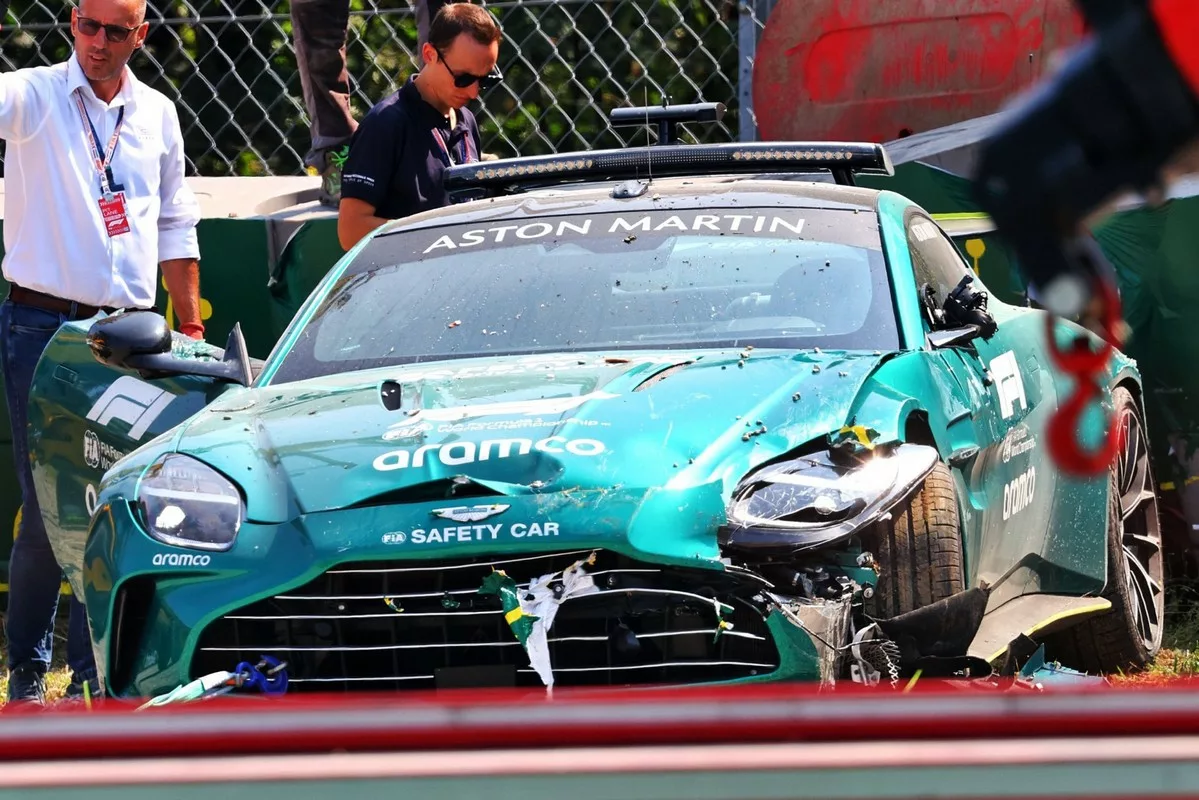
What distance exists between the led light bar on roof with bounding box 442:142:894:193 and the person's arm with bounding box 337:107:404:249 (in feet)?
2.77

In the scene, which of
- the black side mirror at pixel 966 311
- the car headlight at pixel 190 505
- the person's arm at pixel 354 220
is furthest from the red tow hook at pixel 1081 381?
the person's arm at pixel 354 220

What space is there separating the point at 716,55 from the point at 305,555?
833 cm

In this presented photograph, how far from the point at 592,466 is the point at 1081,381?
2.15 metres

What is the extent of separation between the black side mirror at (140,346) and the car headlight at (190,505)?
577mm

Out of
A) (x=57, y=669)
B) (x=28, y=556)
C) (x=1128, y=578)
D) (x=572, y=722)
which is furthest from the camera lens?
(x=57, y=669)

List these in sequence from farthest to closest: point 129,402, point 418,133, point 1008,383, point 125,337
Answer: point 418,133 → point 1008,383 → point 129,402 → point 125,337

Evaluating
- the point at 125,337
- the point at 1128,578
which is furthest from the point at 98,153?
the point at 1128,578

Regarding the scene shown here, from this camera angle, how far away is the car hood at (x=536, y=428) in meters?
3.45

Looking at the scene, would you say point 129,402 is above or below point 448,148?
below

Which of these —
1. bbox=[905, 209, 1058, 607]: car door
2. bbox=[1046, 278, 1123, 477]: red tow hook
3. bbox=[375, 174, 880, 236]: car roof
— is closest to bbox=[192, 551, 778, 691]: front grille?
bbox=[905, 209, 1058, 607]: car door

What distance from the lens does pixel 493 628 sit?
11.2ft

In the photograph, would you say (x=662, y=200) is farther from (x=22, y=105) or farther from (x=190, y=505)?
(x=22, y=105)

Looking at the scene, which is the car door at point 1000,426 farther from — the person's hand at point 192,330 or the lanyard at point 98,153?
the lanyard at point 98,153

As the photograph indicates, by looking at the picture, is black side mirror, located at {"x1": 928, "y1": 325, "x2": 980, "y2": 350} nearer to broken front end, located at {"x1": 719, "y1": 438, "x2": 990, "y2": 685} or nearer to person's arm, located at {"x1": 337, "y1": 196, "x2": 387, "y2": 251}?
broken front end, located at {"x1": 719, "y1": 438, "x2": 990, "y2": 685}
